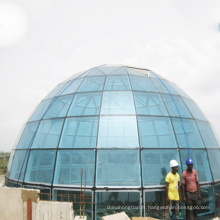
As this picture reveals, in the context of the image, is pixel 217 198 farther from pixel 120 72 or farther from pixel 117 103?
pixel 120 72

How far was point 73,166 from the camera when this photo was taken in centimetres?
829

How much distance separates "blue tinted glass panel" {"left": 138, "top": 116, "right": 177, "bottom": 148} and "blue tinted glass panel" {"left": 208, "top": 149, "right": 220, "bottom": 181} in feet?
7.44

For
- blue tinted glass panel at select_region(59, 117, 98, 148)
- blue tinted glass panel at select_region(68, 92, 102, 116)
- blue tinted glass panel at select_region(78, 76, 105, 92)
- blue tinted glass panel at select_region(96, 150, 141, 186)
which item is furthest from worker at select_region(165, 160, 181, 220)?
blue tinted glass panel at select_region(78, 76, 105, 92)

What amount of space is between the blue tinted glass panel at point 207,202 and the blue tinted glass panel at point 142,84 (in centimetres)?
537

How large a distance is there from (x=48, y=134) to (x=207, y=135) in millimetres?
8256

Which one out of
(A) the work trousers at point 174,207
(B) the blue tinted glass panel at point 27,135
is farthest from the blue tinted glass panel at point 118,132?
(B) the blue tinted glass panel at point 27,135

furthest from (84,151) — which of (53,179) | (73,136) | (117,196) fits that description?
(117,196)

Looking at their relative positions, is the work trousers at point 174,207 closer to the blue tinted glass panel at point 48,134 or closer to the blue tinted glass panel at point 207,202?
the blue tinted glass panel at point 207,202

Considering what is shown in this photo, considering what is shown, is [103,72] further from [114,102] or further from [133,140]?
[133,140]

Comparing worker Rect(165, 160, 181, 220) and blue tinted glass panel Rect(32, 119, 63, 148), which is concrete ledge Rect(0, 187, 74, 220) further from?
worker Rect(165, 160, 181, 220)

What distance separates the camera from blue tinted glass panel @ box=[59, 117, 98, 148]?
8.73 meters

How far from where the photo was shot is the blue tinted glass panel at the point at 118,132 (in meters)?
8.48

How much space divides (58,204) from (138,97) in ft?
19.9

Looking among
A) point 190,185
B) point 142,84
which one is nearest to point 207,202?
point 190,185
